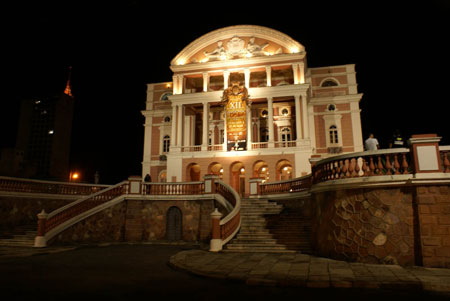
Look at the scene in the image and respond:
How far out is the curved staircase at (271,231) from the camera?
37.1 ft

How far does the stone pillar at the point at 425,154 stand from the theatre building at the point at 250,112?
17605 millimetres

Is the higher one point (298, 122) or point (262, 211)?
point (298, 122)

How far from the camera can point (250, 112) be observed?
28688 millimetres

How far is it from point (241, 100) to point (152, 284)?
22449mm

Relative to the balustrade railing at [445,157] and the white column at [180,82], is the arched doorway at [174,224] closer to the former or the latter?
the balustrade railing at [445,157]

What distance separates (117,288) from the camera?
5848 millimetres

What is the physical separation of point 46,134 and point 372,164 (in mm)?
51792

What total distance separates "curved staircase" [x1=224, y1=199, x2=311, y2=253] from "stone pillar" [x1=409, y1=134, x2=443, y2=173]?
461 centimetres

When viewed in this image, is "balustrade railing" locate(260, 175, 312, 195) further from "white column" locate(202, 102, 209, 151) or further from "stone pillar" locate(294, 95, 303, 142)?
"white column" locate(202, 102, 209, 151)

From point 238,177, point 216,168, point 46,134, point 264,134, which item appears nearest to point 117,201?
point 216,168

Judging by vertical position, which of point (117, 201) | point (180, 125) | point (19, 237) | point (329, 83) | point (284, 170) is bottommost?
point (19, 237)

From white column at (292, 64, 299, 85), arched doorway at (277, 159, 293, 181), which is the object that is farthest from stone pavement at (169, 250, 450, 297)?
white column at (292, 64, 299, 85)

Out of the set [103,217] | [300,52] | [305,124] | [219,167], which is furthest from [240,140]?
[103,217]

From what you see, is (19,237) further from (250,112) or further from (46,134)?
(46,134)
